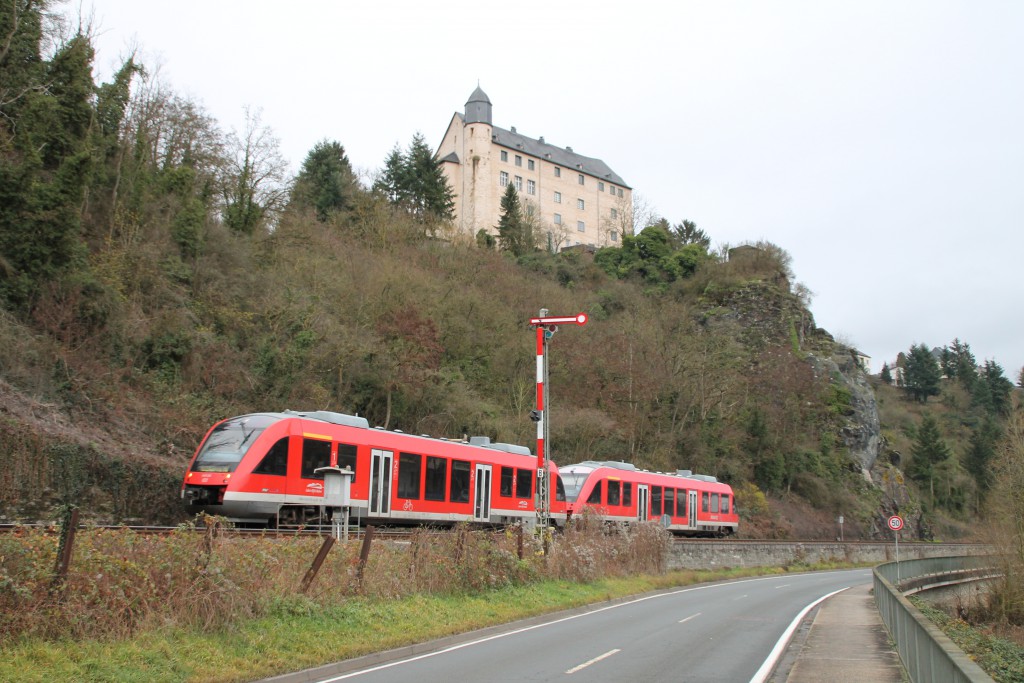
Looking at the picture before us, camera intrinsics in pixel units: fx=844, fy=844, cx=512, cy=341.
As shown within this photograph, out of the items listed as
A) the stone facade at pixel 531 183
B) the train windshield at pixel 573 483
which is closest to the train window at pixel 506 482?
the train windshield at pixel 573 483

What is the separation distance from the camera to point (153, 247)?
103 feet

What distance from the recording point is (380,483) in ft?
72.0

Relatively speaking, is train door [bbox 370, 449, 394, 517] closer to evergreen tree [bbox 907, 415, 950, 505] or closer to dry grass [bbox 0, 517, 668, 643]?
dry grass [bbox 0, 517, 668, 643]

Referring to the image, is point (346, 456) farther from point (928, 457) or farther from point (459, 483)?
point (928, 457)

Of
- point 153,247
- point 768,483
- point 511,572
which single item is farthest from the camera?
point 768,483

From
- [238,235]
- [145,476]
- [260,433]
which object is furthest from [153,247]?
[260,433]

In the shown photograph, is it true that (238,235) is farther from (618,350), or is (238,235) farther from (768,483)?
(768,483)

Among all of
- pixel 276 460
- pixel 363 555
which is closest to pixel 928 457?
pixel 276 460

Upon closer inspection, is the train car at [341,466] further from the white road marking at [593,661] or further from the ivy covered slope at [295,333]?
the white road marking at [593,661]

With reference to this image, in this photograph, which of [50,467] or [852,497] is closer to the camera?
[50,467]

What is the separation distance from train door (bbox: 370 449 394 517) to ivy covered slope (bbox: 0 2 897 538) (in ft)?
18.3

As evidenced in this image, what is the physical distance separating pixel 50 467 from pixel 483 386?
24661mm

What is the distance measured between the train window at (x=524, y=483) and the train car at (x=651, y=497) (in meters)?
1.90

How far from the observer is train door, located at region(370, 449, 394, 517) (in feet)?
71.1
